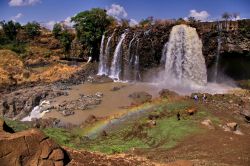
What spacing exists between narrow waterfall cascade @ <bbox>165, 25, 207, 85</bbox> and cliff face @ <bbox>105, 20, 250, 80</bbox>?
1.86ft

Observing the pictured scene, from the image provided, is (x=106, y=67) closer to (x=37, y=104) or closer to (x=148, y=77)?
(x=148, y=77)

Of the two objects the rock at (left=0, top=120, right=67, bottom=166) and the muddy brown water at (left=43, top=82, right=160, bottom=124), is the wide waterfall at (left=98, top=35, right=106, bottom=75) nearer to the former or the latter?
the muddy brown water at (left=43, top=82, right=160, bottom=124)

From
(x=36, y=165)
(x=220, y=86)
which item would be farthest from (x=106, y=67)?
(x=36, y=165)

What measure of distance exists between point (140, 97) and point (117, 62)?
10.8 metres

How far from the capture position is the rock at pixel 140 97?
2619cm

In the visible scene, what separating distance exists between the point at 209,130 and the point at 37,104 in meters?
16.7

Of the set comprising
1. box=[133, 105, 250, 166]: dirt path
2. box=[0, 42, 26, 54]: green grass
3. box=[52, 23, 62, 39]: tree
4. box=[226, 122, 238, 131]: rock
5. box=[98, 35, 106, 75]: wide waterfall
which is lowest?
box=[133, 105, 250, 166]: dirt path

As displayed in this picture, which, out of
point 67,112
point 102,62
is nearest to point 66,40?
point 102,62

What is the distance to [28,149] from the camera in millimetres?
9695

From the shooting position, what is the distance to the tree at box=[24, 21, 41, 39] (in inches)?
1893

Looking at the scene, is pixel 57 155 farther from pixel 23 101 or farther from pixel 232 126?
pixel 23 101

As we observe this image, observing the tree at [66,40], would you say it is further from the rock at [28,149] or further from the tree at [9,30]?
the rock at [28,149]

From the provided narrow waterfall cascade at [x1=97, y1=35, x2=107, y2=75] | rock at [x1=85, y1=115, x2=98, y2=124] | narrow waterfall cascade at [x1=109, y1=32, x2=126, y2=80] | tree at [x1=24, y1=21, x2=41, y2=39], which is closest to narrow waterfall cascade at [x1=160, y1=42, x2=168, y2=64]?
narrow waterfall cascade at [x1=109, y1=32, x2=126, y2=80]

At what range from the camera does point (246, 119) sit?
Answer: 19516 millimetres
